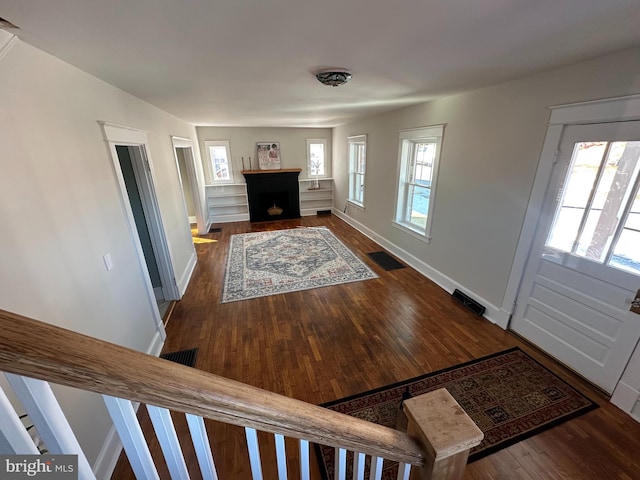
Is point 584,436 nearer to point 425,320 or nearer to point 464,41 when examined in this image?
point 425,320

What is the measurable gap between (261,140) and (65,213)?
5.71 metres

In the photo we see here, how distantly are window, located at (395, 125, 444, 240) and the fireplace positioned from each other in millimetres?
3275

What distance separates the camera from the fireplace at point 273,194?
21.8ft

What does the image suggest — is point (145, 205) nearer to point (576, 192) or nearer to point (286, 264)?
point (286, 264)

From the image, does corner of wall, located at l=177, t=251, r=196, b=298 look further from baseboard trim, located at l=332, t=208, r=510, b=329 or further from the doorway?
baseboard trim, located at l=332, t=208, r=510, b=329

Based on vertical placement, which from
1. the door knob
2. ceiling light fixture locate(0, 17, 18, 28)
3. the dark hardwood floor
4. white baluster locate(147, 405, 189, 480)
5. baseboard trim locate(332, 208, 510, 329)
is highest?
ceiling light fixture locate(0, 17, 18, 28)

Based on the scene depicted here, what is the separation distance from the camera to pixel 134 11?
108 centimetres

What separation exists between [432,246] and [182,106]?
382cm

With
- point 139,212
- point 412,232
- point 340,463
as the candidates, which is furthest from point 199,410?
point 412,232

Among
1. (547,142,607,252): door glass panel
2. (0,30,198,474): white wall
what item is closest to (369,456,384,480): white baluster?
(0,30,198,474): white wall

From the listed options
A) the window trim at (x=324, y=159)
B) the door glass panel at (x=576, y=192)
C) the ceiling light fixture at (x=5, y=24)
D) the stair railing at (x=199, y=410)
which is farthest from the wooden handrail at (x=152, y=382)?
the window trim at (x=324, y=159)

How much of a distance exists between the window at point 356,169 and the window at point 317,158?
134 centimetres

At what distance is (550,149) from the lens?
7.11ft

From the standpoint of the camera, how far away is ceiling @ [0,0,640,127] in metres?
1.11
